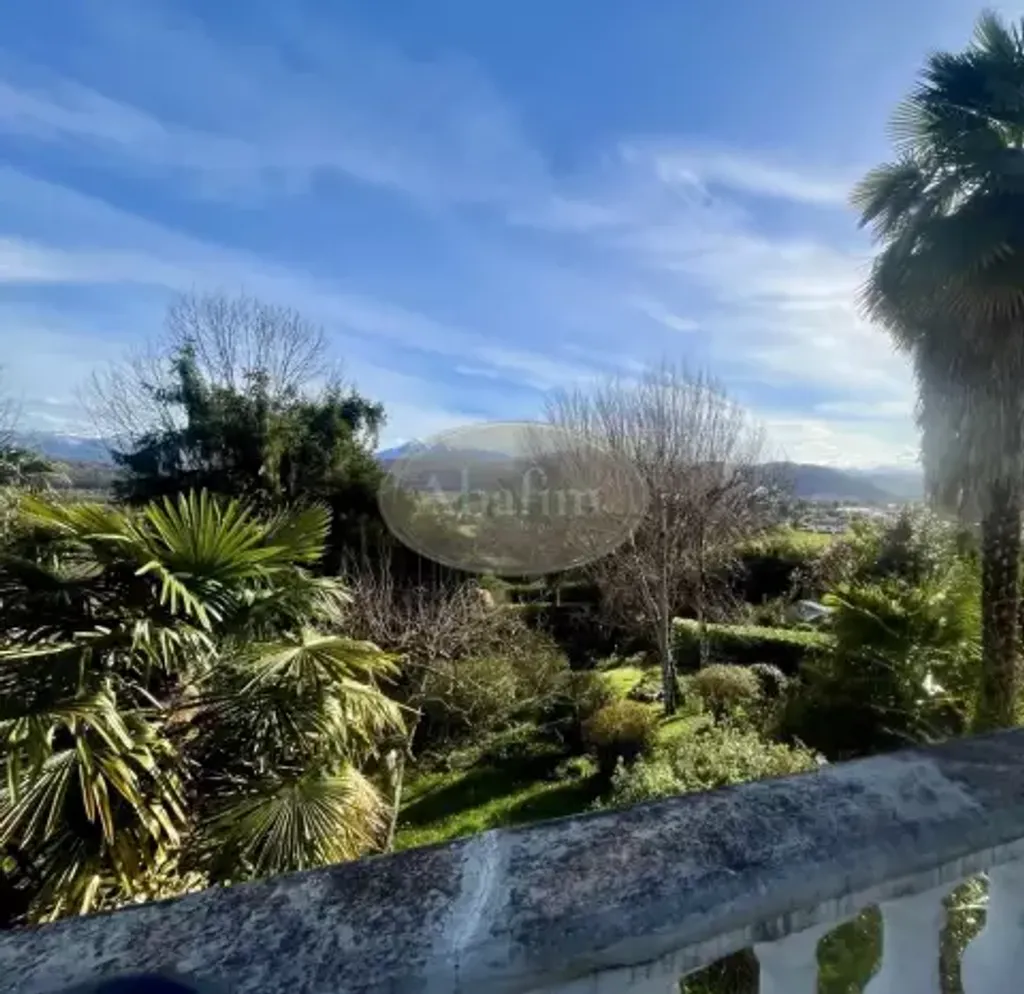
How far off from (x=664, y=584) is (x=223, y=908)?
12497mm

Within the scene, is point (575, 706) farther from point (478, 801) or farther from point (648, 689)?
point (478, 801)

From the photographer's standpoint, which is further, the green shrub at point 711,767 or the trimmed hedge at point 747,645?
the trimmed hedge at point 747,645

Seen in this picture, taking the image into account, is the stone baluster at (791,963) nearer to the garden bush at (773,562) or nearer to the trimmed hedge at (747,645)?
the trimmed hedge at (747,645)

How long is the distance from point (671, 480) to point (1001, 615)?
6493 millimetres

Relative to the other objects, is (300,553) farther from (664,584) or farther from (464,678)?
(664,584)

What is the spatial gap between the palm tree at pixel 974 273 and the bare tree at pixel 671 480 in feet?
17.4

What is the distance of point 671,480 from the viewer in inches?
529

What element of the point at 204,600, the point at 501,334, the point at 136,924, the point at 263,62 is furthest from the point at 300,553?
the point at 501,334

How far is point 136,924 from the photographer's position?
61cm

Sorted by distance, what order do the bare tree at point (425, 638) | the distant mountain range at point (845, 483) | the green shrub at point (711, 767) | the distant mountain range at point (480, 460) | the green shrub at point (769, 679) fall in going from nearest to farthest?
1. the green shrub at point (711, 767)
2. the bare tree at point (425, 638)
3. the green shrub at point (769, 679)
4. the distant mountain range at point (845, 483)
5. the distant mountain range at point (480, 460)

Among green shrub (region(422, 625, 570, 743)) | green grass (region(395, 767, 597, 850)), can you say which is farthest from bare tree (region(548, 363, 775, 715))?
green grass (region(395, 767, 597, 850))

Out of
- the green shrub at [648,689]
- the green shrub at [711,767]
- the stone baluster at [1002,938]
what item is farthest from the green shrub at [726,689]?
the stone baluster at [1002,938]

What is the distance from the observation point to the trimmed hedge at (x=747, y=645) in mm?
13445

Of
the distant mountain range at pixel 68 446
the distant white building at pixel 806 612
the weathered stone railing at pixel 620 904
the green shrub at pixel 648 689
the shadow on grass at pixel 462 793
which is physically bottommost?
the shadow on grass at pixel 462 793
